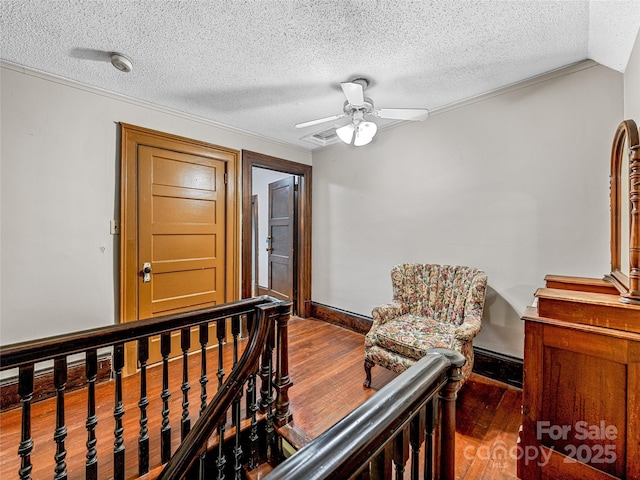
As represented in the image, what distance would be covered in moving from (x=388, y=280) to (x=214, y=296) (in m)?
2.02

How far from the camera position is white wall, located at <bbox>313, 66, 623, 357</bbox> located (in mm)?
2031

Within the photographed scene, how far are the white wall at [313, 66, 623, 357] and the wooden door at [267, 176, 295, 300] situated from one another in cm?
101

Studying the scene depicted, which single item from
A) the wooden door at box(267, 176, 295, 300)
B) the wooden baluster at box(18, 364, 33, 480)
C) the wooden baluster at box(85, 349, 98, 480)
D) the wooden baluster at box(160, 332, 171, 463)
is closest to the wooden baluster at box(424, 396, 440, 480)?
the wooden baluster at box(160, 332, 171, 463)

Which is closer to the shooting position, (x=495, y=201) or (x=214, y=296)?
(x=495, y=201)

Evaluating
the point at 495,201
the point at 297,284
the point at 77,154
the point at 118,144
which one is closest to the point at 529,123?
the point at 495,201

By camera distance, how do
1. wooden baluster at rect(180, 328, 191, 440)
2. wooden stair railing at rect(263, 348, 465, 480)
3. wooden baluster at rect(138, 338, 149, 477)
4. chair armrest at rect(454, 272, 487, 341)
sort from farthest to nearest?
chair armrest at rect(454, 272, 487, 341)
wooden baluster at rect(180, 328, 191, 440)
wooden baluster at rect(138, 338, 149, 477)
wooden stair railing at rect(263, 348, 465, 480)

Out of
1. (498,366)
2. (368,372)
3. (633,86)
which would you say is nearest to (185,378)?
(368,372)

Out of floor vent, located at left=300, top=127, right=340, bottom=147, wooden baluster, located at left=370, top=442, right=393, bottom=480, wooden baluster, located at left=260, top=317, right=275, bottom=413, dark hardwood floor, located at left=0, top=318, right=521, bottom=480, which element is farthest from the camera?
floor vent, located at left=300, top=127, right=340, bottom=147

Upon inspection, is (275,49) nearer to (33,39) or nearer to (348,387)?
(33,39)

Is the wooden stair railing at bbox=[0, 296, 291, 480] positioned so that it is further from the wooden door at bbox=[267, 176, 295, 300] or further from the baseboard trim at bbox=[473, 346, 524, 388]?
the wooden door at bbox=[267, 176, 295, 300]

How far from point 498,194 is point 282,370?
90.0 inches

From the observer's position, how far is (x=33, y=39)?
1.81 metres

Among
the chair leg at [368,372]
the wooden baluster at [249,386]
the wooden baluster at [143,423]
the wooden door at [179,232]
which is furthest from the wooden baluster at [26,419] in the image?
the chair leg at [368,372]

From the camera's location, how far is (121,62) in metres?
1.99
